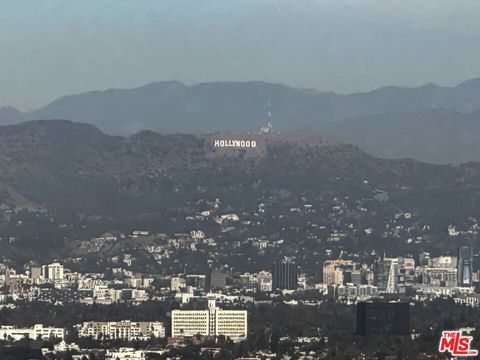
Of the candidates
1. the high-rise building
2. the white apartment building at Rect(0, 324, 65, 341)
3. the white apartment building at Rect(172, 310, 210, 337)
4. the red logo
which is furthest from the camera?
the high-rise building

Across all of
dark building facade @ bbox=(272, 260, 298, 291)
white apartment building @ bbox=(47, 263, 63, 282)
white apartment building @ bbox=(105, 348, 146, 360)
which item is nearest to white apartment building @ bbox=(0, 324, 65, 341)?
white apartment building @ bbox=(105, 348, 146, 360)

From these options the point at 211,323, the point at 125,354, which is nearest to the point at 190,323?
the point at 211,323

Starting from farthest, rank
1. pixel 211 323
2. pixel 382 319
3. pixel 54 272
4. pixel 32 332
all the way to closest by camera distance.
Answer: pixel 54 272
pixel 211 323
pixel 32 332
pixel 382 319

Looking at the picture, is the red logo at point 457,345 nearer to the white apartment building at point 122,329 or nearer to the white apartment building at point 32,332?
the white apartment building at point 32,332

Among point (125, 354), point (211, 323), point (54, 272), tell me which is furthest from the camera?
point (54, 272)

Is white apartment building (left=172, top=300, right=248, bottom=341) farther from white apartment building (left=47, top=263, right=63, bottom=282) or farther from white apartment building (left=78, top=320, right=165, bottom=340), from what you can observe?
white apartment building (left=47, top=263, right=63, bottom=282)

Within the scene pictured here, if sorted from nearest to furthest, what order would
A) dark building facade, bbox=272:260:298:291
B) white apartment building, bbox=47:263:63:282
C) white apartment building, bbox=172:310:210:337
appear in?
1. white apartment building, bbox=172:310:210:337
2. dark building facade, bbox=272:260:298:291
3. white apartment building, bbox=47:263:63:282

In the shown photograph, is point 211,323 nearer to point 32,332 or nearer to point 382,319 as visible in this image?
point 32,332

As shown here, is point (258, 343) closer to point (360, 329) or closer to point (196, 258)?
point (360, 329)
